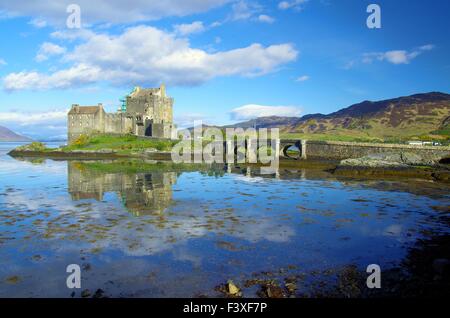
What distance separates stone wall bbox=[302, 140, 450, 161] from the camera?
49625 millimetres

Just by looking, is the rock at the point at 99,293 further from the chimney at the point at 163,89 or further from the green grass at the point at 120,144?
the chimney at the point at 163,89

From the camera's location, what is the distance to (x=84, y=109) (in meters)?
78.6

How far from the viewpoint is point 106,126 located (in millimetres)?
79625

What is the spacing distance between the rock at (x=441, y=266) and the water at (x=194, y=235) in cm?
114

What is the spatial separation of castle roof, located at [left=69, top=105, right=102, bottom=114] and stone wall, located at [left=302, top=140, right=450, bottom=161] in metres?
45.8

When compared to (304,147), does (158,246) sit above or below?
below

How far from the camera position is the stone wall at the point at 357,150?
163 ft

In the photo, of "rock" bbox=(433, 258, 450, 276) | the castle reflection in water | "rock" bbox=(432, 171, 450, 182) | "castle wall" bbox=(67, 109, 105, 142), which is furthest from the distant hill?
"rock" bbox=(433, 258, 450, 276)

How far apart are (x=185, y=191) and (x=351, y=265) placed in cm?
1612

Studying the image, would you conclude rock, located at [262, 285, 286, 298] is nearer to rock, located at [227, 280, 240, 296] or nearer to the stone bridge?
rock, located at [227, 280, 240, 296]

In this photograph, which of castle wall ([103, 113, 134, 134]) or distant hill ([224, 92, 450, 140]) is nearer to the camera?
castle wall ([103, 113, 134, 134])

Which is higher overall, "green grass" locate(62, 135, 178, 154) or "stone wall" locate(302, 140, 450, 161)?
"green grass" locate(62, 135, 178, 154)
